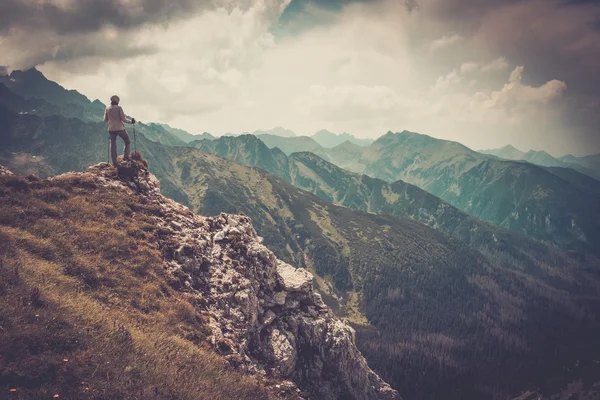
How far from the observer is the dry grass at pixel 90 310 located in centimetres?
1573

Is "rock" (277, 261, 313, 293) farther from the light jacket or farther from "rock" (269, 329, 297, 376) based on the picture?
the light jacket

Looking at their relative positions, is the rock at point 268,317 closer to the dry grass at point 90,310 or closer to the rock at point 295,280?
the rock at point 295,280

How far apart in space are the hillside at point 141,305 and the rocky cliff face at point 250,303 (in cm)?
15

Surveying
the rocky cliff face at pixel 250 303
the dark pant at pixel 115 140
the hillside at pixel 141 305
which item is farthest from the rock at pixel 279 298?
the dark pant at pixel 115 140

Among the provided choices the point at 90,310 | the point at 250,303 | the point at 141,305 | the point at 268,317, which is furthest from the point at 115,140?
the point at 268,317

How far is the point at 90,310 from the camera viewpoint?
19.7 metres

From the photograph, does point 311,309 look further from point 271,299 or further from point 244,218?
point 244,218

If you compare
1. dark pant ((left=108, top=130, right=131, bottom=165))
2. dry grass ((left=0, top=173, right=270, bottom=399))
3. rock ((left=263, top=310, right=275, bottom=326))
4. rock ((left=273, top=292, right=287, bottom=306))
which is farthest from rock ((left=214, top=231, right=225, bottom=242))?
dark pant ((left=108, top=130, right=131, bottom=165))

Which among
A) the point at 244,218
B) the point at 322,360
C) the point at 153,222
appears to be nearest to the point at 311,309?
the point at 322,360

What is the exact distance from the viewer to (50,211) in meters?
25.9

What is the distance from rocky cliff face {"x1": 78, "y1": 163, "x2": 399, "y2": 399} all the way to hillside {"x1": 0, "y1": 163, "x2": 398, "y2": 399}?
15cm

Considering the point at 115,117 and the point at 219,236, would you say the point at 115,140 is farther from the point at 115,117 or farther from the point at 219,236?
the point at 219,236

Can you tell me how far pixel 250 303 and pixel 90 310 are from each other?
16774 mm

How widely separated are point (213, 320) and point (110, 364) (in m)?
11.0
